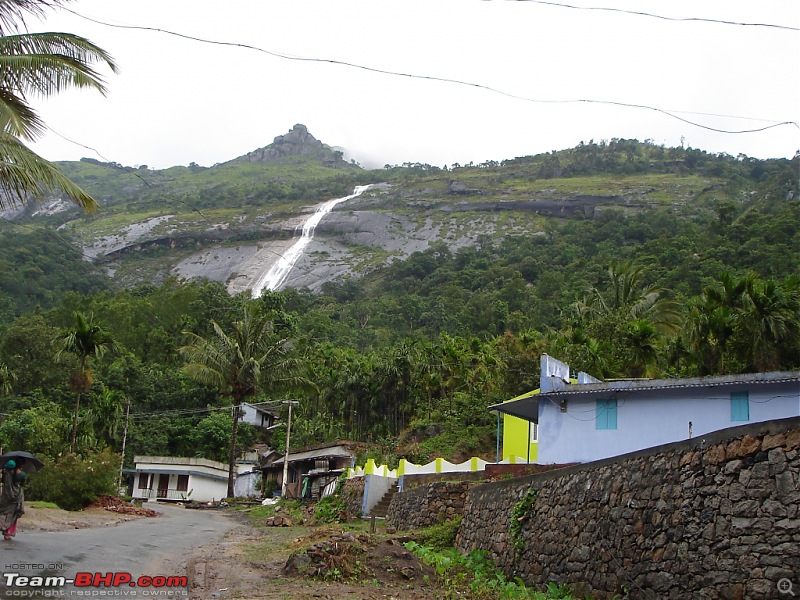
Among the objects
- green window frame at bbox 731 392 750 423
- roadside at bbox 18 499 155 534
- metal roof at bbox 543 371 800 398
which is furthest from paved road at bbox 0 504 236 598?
green window frame at bbox 731 392 750 423

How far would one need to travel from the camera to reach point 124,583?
8.98m

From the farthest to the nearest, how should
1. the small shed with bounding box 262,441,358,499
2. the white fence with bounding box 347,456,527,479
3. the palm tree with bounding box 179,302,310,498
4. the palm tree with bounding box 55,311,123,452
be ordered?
the palm tree with bounding box 179,302,310,498 → the small shed with bounding box 262,441,358,499 → the palm tree with bounding box 55,311,123,452 → the white fence with bounding box 347,456,527,479

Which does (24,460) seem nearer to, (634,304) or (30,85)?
(30,85)

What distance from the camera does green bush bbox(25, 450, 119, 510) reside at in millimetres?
23281

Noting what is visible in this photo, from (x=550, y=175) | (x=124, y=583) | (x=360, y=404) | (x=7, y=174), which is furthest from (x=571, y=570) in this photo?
(x=550, y=175)

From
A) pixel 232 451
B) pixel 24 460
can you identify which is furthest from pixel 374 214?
pixel 24 460

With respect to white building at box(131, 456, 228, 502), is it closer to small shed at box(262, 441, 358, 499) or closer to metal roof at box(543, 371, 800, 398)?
small shed at box(262, 441, 358, 499)

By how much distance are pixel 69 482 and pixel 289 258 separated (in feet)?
347

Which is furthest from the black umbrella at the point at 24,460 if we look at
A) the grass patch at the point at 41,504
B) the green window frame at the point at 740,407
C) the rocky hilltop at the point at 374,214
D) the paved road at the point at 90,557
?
the rocky hilltop at the point at 374,214

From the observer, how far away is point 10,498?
11.8 metres

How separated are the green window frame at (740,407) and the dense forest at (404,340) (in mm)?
9702

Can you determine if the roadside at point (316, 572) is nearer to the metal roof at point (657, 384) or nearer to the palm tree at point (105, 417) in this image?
the metal roof at point (657, 384)

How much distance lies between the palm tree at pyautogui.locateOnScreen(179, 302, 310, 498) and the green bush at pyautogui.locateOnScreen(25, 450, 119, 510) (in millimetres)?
10957

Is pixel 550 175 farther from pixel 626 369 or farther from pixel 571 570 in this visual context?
pixel 571 570
